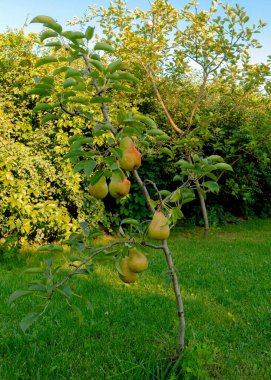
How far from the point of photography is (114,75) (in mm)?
1813

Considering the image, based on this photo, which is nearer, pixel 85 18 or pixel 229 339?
pixel 229 339

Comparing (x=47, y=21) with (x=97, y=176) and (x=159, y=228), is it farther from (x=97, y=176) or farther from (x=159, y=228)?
(x=159, y=228)

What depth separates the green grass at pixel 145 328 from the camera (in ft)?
8.72

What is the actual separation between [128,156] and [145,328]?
198 cm

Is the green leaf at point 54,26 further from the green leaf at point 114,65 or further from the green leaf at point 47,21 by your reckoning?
the green leaf at point 114,65

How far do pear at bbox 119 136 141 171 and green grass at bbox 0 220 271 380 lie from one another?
3.22 ft

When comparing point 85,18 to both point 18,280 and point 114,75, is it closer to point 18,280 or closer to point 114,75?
point 18,280

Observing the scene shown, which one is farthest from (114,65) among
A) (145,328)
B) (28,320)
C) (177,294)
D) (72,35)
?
(145,328)

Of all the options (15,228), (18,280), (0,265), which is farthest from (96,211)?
(18,280)

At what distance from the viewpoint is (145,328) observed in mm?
3271

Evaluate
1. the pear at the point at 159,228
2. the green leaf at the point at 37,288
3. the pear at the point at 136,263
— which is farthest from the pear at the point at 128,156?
the green leaf at the point at 37,288

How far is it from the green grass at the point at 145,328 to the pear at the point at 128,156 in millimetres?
983

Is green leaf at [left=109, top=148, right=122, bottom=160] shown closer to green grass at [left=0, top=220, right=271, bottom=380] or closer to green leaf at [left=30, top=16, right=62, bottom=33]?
green leaf at [left=30, top=16, right=62, bottom=33]

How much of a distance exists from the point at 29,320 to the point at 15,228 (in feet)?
14.5
